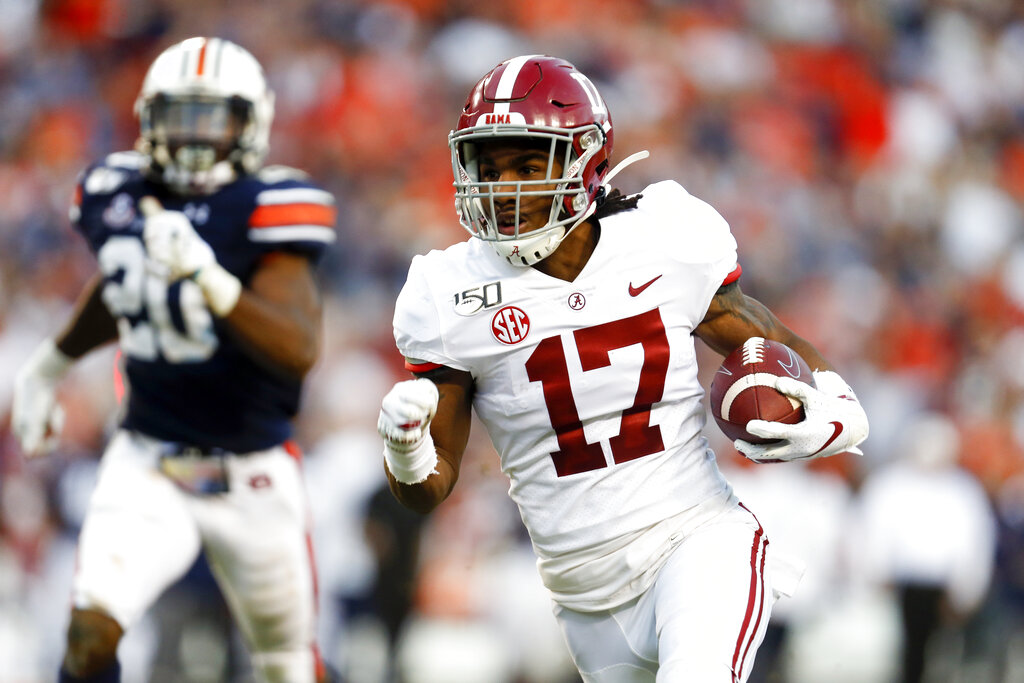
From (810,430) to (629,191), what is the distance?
6016mm

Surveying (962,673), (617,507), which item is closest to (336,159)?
(962,673)

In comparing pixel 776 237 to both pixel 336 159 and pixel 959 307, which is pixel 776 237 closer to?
pixel 959 307

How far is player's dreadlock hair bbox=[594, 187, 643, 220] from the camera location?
3084 millimetres

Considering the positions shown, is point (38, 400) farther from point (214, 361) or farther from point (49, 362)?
point (214, 361)

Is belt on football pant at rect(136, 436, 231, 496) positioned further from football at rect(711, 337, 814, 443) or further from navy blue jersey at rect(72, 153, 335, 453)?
football at rect(711, 337, 814, 443)

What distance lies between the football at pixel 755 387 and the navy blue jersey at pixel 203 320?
1.56 m

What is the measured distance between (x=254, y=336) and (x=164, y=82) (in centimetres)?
88

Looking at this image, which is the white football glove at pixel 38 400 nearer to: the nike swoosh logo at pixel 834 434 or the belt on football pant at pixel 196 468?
the belt on football pant at pixel 196 468

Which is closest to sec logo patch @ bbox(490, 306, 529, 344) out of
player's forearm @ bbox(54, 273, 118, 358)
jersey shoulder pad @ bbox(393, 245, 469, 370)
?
jersey shoulder pad @ bbox(393, 245, 469, 370)

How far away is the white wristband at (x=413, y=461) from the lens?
2645mm

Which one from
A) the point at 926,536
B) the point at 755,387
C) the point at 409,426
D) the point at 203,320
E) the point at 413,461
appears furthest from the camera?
the point at 926,536

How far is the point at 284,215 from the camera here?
13.1 feet

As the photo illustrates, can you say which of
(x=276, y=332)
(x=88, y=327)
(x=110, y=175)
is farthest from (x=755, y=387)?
(x=88, y=327)

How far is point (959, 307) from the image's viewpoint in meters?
9.47
